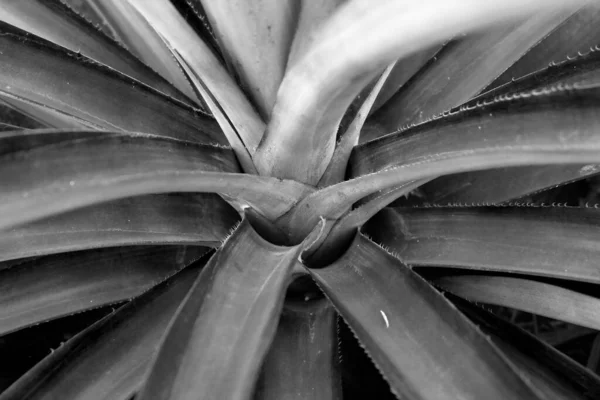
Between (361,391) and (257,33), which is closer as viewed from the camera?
(257,33)

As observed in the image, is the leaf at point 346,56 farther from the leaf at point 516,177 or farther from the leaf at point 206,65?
the leaf at point 516,177

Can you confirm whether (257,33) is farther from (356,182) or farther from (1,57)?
(1,57)

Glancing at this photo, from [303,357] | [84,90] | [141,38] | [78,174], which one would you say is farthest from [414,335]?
[141,38]

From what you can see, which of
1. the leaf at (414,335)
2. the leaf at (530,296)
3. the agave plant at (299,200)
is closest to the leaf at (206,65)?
the agave plant at (299,200)

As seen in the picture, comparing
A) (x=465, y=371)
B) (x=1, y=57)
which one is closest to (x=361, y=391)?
(x=465, y=371)

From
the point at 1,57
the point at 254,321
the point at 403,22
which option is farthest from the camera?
the point at 1,57

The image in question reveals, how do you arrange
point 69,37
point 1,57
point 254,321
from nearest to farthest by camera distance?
point 254,321 < point 1,57 < point 69,37
